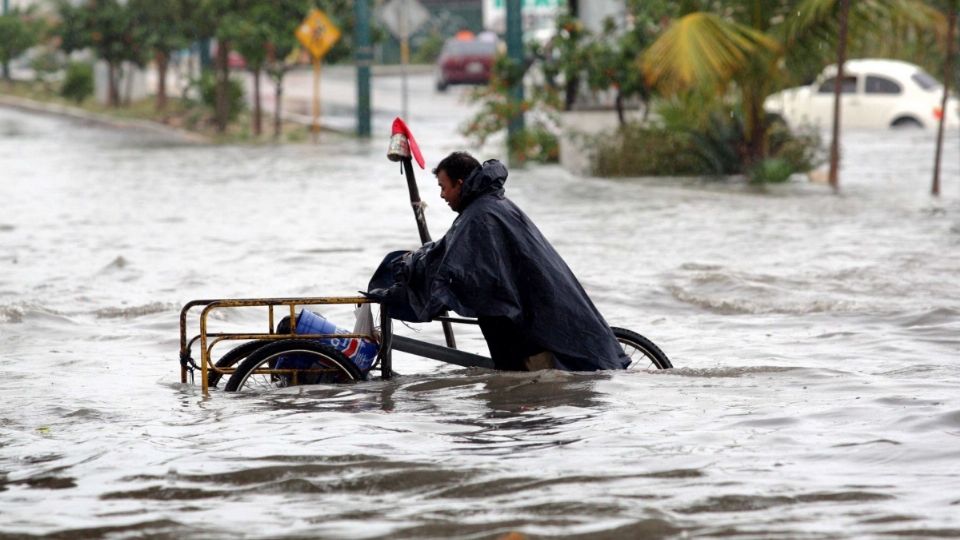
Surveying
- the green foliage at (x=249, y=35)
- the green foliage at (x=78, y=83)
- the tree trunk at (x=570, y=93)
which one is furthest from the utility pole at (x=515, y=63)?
the green foliage at (x=78, y=83)

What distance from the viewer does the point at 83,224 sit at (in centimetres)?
1873

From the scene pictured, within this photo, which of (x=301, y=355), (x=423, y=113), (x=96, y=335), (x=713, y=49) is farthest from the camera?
(x=423, y=113)

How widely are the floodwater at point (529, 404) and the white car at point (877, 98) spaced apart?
16.8m

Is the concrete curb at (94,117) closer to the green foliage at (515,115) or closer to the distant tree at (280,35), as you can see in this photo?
the distant tree at (280,35)

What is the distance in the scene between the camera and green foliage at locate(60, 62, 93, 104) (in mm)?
49812

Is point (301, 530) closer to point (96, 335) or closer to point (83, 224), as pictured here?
point (96, 335)

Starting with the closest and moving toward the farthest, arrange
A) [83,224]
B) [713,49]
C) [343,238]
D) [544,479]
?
1. [544,479]
2. [343,238]
3. [83,224]
4. [713,49]

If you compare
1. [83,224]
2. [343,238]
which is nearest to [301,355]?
[343,238]

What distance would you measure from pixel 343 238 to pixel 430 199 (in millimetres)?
5075

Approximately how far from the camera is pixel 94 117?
44531 mm

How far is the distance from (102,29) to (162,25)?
370cm

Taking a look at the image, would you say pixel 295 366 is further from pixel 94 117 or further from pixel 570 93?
pixel 94 117

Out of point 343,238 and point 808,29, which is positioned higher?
point 808,29

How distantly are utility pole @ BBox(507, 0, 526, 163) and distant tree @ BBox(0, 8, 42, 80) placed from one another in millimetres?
32165
